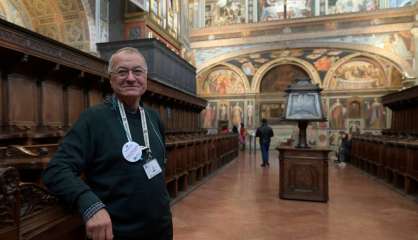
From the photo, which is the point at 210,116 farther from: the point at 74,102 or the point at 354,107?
the point at 74,102

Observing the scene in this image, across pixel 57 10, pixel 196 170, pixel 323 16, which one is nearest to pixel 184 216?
pixel 196 170

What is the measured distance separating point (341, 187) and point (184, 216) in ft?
13.8

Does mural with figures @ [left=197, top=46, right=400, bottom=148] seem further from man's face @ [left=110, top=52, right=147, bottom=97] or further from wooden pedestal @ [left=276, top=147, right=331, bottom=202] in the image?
man's face @ [left=110, top=52, right=147, bottom=97]

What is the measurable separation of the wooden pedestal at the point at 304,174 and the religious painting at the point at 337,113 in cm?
1384

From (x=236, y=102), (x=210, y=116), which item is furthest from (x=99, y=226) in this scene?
(x=210, y=116)

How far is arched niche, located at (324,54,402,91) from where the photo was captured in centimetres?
1753

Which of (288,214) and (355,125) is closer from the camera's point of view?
(288,214)

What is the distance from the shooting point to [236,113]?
20.0m

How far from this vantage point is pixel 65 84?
679cm

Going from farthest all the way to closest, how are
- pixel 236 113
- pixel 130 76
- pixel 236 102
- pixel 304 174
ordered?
pixel 236 102 < pixel 236 113 < pixel 304 174 < pixel 130 76

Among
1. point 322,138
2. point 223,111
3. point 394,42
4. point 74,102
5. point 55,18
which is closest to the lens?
point 74,102

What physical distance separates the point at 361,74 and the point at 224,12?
10.0 m

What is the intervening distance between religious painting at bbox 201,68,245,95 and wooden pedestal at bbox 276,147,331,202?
48.0 ft

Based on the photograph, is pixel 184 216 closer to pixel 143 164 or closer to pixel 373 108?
pixel 143 164
